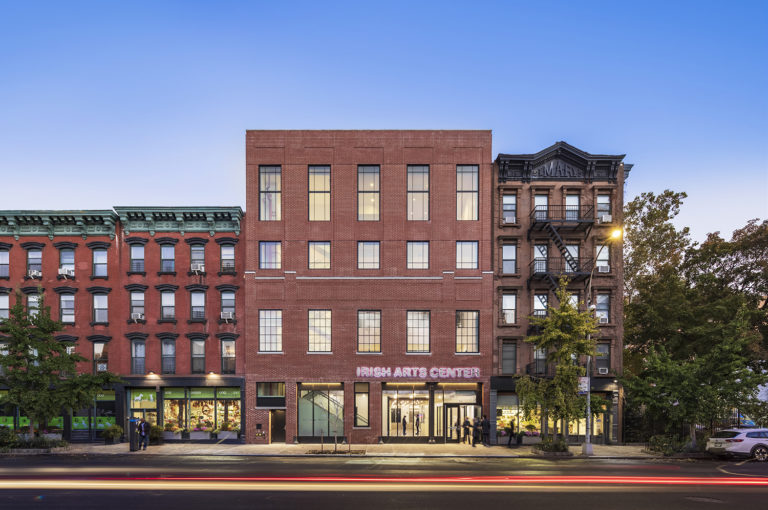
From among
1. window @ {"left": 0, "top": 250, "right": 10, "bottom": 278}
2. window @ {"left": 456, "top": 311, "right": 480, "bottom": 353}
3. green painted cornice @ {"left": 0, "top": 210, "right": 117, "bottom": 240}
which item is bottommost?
window @ {"left": 456, "top": 311, "right": 480, "bottom": 353}

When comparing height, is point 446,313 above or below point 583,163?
below

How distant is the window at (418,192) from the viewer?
32.4 m

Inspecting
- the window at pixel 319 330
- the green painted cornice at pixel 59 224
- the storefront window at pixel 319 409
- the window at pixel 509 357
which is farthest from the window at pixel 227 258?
the window at pixel 509 357

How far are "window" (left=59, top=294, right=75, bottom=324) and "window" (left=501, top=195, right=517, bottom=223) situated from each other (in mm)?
30033

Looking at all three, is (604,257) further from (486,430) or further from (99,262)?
(99,262)

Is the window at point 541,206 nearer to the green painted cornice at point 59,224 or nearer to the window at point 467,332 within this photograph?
the window at point 467,332

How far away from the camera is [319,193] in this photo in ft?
106

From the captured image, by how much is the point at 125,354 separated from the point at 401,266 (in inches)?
770

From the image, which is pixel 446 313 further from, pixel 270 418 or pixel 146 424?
pixel 146 424

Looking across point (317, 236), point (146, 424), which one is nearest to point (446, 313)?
Result: point (317, 236)

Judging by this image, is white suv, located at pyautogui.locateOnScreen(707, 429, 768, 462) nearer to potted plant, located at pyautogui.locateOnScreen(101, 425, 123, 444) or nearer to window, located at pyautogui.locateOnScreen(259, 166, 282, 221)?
window, located at pyautogui.locateOnScreen(259, 166, 282, 221)

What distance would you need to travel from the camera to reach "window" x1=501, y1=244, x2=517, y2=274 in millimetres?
31688

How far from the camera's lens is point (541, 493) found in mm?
16656

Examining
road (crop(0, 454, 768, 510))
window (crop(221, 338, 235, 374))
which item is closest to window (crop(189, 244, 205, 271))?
window (crop(221, 338, 235, 374))
